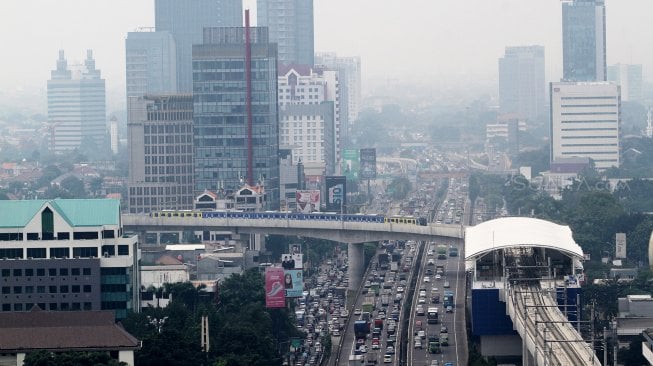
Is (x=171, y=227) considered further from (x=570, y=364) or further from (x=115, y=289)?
(x=570, y=364)

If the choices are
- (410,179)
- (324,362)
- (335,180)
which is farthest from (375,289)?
(410,179)

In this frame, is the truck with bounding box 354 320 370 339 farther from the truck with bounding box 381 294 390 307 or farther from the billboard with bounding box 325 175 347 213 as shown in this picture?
the billboard with bounding box 325 175 347 213

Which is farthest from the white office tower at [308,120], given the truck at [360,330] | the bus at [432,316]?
the truck at [360,330]

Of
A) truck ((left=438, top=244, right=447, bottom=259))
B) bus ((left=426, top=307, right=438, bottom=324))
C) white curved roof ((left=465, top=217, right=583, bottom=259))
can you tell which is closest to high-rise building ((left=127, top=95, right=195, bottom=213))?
truck ((left=438, top=244, right=447, bottom=259))

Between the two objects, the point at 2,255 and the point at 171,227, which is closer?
the point at 2,255

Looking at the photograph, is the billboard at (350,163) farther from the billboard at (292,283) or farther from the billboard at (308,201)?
the billboard at (292,283)

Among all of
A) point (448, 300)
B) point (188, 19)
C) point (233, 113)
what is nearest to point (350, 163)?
point (233, 113)

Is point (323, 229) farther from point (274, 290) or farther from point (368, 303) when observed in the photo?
point (274, 290)
